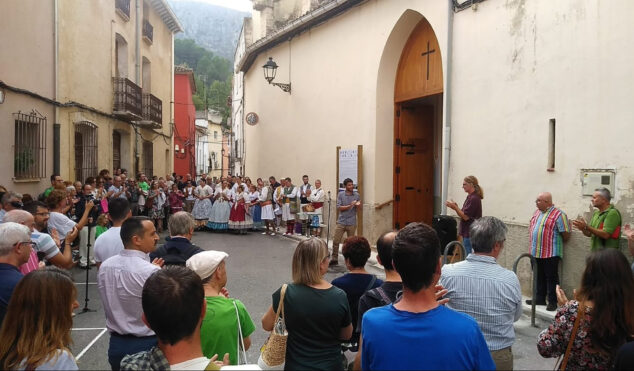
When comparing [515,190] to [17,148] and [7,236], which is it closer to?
[7,236]

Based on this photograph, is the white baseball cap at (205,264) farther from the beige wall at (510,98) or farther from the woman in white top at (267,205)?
the woman in white top at (267,205)

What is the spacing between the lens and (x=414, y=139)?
537 inches

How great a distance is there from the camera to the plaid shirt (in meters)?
2.12

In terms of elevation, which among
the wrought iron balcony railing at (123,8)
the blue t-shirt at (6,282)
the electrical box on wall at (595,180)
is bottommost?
the blue t-shirt at (6,282)

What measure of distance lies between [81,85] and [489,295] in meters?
13.7

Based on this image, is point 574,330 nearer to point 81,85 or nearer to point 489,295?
point 489,295

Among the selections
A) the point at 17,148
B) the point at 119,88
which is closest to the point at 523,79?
the point at 17,148

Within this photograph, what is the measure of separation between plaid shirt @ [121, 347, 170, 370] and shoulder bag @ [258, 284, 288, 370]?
1111 millimetres

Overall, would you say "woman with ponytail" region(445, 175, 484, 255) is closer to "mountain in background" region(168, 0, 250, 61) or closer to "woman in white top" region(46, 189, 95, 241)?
"woman in white top" region(46, 189, 95, 241)

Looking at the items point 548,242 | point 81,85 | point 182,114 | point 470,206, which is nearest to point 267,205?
point 81,85

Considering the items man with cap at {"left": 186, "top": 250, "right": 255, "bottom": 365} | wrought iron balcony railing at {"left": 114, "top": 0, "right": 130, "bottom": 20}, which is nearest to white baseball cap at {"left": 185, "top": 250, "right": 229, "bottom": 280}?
man with cap at {"left": 186, "top": 250, "right": 255, "bottom": 365}

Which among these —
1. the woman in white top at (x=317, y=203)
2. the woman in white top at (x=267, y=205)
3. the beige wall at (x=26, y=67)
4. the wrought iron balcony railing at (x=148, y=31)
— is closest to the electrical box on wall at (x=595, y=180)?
the woman in white top at (x=317, y=203)

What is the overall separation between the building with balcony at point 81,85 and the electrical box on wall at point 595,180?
10.1 metres

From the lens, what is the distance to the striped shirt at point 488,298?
3.05 m
